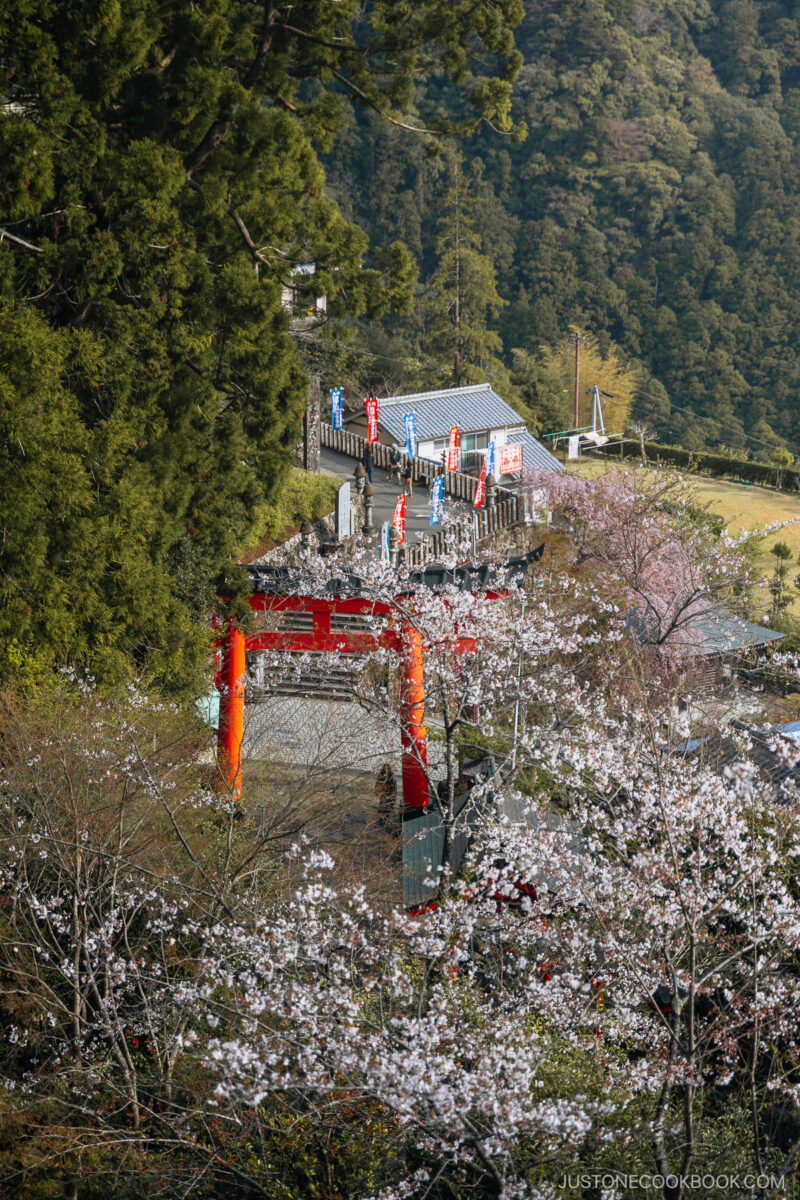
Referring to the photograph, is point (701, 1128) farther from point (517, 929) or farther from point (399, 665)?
point (399, 665)

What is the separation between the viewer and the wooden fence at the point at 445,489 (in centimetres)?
1483

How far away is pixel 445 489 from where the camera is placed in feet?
66.3

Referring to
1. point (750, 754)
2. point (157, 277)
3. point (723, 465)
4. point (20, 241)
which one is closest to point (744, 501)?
point (723, 465)

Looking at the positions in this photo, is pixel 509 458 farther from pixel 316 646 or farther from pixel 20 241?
pixel 20 241

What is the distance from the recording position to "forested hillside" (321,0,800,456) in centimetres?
4922

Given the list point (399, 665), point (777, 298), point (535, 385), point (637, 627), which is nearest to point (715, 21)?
point (777, 298)

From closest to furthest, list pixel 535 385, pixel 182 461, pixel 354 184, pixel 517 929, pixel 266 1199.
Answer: pixel 266 1199 < pixel 517 929 < pixel 182 461 < pixel 535 385 < pixel 354 184

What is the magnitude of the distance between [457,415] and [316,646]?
1495 cm

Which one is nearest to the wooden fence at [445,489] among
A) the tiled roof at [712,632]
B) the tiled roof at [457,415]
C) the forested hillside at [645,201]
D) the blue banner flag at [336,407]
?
the blue banner flag at [336,407]

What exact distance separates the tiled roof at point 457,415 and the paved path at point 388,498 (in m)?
1.41

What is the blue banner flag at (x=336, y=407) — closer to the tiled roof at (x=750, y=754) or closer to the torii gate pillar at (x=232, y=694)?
the torii gate pillar at (x=232, y=694)

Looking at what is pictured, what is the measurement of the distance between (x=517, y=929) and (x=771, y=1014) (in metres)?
1.99

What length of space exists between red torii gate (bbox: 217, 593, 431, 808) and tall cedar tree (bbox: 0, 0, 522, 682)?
0.93 m

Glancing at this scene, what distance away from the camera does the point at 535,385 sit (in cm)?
3966
